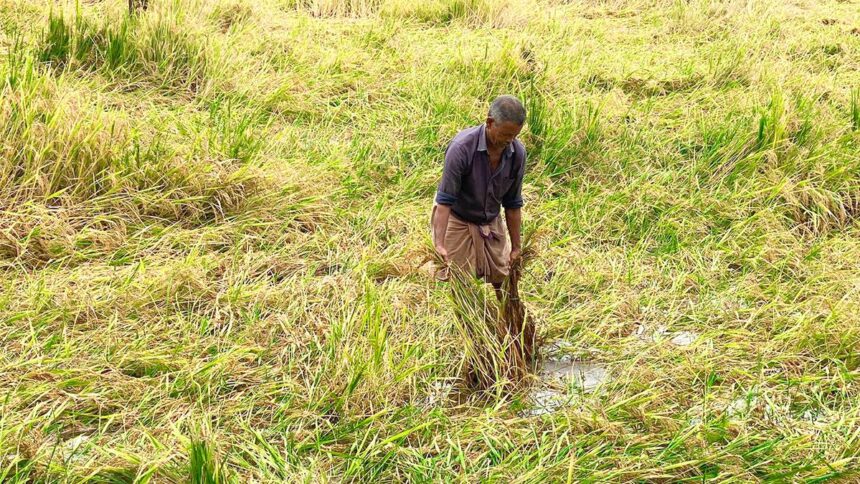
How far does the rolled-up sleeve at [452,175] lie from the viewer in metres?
2.84

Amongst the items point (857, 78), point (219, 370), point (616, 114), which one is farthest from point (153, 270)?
point (857, 78)

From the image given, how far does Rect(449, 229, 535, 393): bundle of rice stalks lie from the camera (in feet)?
9.56

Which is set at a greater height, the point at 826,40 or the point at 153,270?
the point at 826,40

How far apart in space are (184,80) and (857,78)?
511cm

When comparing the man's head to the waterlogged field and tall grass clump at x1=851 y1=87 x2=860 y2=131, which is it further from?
tall grass clump at x1=851 y1=87 x2=860 y2=131

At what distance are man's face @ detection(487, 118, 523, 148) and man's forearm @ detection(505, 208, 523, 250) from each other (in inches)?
16.5

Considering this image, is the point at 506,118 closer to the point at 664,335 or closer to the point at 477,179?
the point at 477,179

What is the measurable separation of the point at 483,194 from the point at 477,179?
0.08 m

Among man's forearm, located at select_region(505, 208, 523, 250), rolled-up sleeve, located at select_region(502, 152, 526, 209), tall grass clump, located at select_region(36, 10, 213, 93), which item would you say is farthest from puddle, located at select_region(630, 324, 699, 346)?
tall grass clump, located at select_region(36, 10, 213, 93)

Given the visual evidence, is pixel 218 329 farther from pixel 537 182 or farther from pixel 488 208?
pixel 537 182

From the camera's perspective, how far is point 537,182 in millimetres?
4629

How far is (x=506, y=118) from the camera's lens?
267 cm

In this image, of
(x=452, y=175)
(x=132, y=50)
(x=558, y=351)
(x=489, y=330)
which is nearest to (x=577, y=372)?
(x=558, y=351)

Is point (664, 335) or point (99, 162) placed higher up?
point (99, 162)
